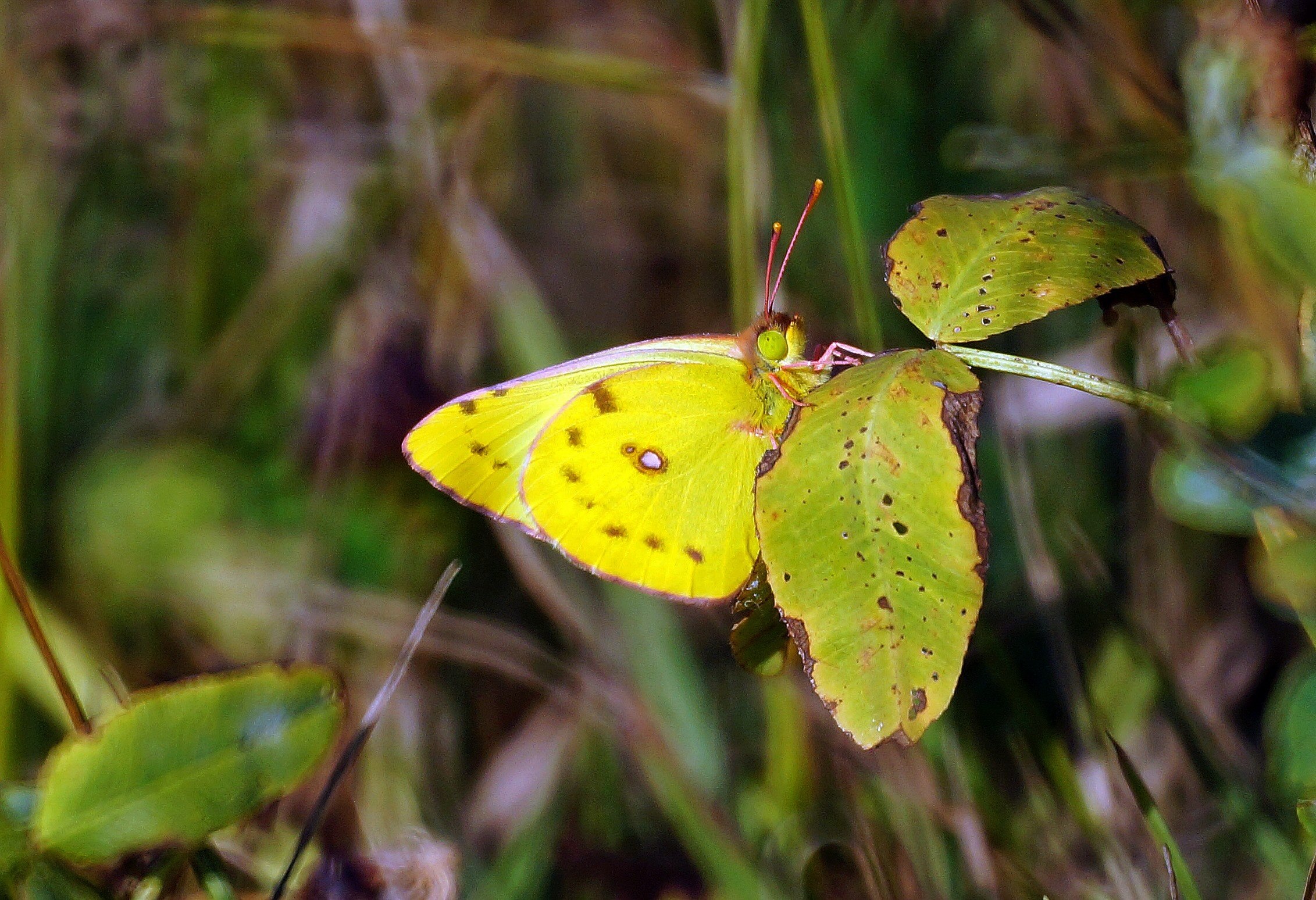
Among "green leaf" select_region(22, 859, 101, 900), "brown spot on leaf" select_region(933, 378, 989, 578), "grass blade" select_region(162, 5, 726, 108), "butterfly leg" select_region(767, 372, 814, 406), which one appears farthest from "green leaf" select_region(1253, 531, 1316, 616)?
"grass blade" select_region(162, 5, 726, 108)

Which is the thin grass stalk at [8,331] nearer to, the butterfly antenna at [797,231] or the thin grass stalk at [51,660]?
the thin grass stalk at [51,660]

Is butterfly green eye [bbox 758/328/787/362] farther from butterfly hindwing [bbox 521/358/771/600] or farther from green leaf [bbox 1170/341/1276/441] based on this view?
green leaf [bbox 1170/341/1276/441]

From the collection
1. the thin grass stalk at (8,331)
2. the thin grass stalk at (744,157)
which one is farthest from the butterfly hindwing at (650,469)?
the thin grass stalk at (8,331)

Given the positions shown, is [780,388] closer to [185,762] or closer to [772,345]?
[772,345]

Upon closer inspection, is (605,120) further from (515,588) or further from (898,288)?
(898,288)

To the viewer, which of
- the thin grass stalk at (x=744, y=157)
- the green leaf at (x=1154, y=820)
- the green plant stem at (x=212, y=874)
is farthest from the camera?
the thin grass stalk at (x=744, y=157)

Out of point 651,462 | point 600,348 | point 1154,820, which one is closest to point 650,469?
point 651,462
